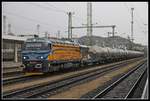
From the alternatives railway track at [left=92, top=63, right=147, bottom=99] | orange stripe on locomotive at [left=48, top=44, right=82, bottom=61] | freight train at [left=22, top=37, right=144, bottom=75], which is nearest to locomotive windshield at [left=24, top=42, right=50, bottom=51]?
freight train at [left=22, top=37, right=144, bottom=75]

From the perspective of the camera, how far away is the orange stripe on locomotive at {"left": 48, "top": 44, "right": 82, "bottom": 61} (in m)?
26.6

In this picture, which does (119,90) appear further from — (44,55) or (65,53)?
(65,53)

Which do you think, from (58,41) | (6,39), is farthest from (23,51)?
(6,39)

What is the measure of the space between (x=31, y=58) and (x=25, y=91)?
906 cm

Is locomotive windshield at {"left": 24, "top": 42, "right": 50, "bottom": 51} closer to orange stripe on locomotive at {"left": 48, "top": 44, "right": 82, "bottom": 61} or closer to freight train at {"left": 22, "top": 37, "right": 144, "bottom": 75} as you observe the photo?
freight train at {"left": 22, "top": 37, "right": 144, "bottom": 75}

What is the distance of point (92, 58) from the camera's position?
45.7 m

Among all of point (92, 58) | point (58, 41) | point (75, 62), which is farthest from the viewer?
point (92, 58)

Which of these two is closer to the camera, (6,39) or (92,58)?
(6,39)

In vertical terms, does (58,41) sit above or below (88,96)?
above

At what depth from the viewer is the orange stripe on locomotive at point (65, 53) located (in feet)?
87.1

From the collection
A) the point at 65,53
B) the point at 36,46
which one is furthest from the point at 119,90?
the point at 65,53

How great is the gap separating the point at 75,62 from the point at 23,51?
8885 mm

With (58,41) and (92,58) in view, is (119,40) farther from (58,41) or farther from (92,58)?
(58,41)

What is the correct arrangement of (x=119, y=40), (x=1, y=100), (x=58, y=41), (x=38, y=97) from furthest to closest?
(x=119, y=40) → (x=58, y=41) → (x=38, y=97) → (x=1, y=100)
